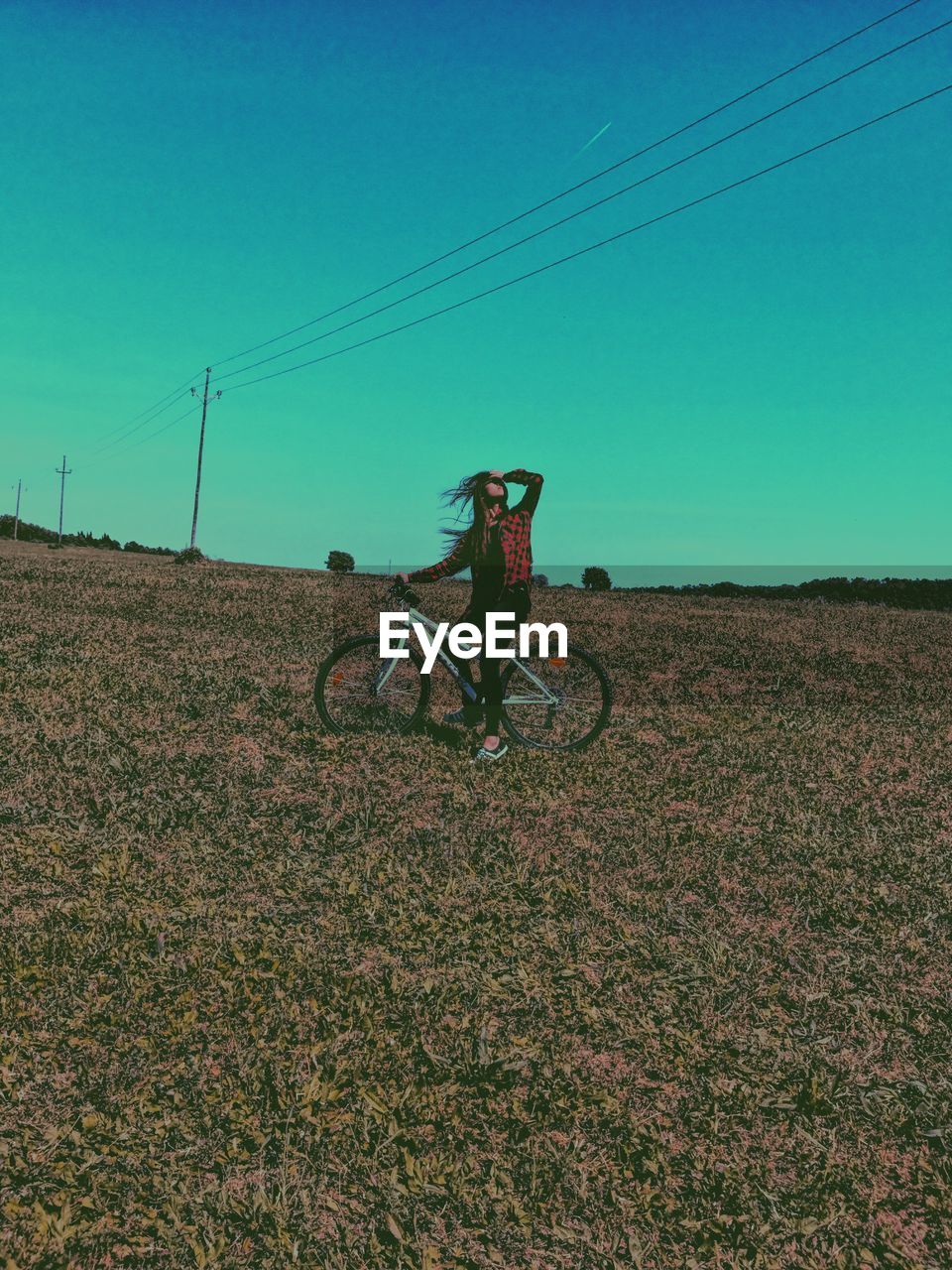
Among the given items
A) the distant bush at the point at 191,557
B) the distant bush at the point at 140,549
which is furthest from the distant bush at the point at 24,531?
the distant bush at the point at 191,557

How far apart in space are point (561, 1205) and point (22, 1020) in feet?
9.28

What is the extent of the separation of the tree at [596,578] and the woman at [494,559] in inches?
965

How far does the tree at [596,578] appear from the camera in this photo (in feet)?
110

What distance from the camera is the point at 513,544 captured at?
8.43m

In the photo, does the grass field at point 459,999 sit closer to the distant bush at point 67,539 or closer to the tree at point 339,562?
the tree at point 339,562

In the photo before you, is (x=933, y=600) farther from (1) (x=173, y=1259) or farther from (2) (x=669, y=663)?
(1) (x=173, y=1259)

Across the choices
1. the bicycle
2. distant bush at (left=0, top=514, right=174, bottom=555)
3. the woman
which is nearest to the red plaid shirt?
the woman

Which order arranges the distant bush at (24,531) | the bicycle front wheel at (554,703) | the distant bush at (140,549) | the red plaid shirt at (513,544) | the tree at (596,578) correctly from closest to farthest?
the red plaid shirt at (513,544)
the bicycle front wheel at (554,703)
the tree at (596,578)
the distant bush at (140,549)
the distant bush at (24,531)

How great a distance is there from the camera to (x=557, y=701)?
9.05m

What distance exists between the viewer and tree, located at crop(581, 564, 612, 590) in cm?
3341

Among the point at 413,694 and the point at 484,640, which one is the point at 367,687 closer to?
the point at 413,694

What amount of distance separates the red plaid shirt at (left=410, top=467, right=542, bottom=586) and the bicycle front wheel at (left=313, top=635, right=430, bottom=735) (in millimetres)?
939

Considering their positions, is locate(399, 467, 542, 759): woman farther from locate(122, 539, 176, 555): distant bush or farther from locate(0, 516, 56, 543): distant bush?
locate(0, 516, 56, 543): distant bush

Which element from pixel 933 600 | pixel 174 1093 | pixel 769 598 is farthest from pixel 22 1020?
pixel 933 600
